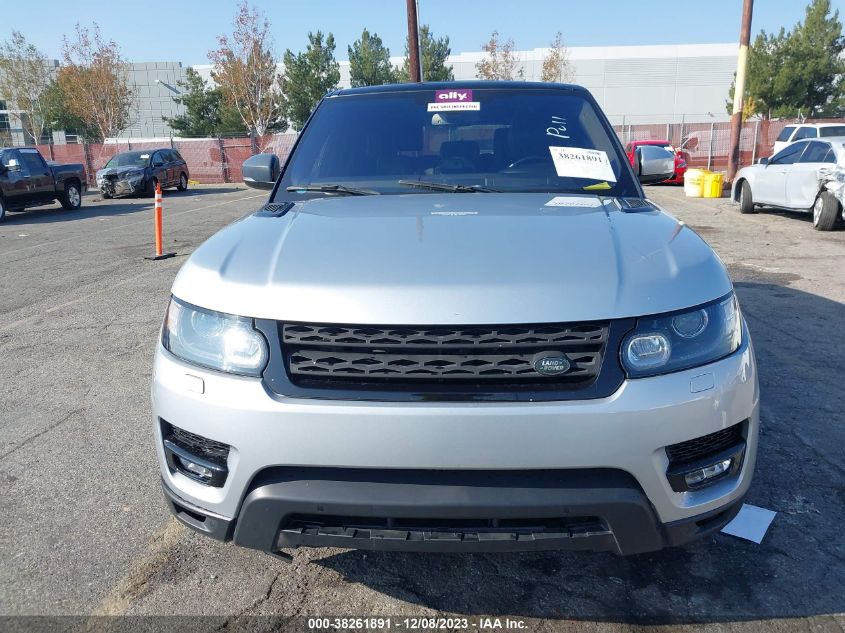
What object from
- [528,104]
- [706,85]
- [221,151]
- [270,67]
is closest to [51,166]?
[221,151]

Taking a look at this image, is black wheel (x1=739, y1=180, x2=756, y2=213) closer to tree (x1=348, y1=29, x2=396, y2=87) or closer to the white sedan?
the white sedan

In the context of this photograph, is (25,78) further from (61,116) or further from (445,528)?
(445,528)

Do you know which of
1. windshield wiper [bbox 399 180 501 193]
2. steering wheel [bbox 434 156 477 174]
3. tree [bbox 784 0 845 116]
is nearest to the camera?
windshield wiper [bbox 399 180 501 193]

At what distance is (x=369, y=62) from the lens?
5962cm

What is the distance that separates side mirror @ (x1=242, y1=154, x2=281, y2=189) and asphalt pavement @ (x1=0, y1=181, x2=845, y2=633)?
1590 mm

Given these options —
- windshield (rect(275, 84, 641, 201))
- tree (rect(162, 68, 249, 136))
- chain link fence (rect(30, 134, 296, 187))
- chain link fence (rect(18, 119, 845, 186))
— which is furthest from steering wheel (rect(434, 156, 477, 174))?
tree (rect(162, 68, 249, 136))

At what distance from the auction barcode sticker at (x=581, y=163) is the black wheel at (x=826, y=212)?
10213mm

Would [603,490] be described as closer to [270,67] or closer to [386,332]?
[386,332]

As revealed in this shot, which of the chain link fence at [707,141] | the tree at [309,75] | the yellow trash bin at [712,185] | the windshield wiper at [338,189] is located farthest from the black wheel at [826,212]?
the tree at [309,75]

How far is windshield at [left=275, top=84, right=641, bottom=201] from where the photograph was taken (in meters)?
3.18

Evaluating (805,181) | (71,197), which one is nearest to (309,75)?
(71,197)

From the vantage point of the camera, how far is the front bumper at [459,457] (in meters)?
1.85

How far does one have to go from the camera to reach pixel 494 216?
2.55m

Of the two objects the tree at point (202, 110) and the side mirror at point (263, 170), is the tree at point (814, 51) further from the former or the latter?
the side mirror at point (263, 170)
